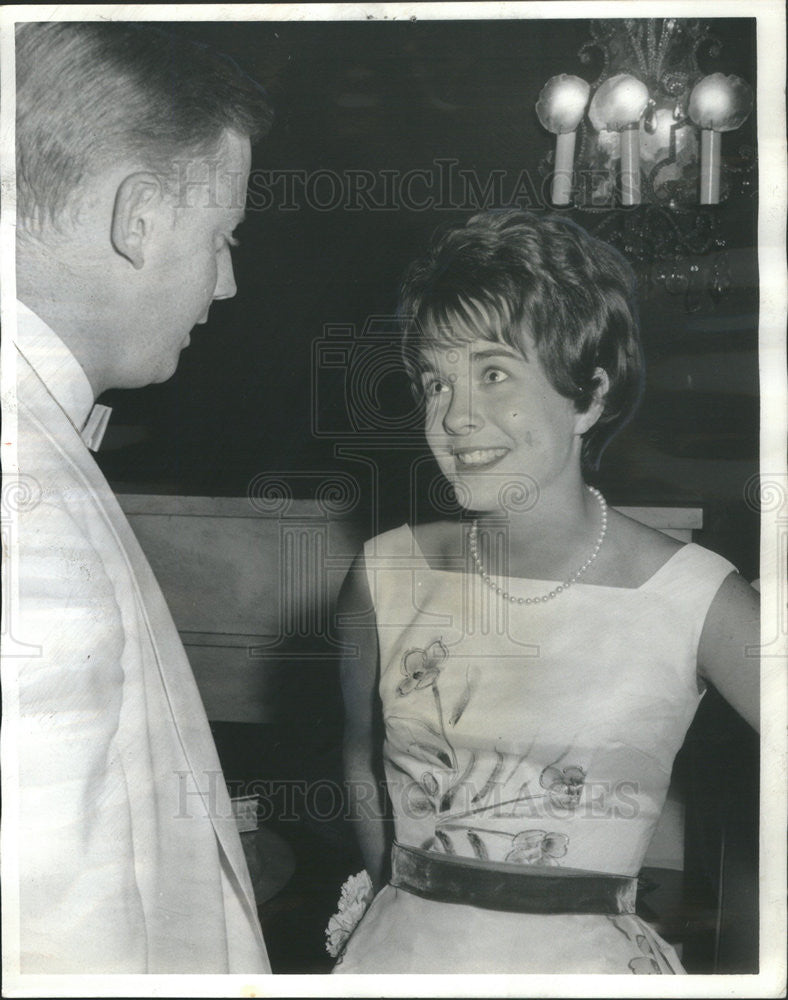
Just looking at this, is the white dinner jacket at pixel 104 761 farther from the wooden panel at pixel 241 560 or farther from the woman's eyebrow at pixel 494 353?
the woman's eyebrow at pixel 494 353

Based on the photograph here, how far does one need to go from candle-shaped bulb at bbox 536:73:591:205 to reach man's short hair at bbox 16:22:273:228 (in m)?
0.32

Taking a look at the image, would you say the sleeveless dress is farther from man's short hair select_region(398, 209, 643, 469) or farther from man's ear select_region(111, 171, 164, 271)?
man's ear select_region(111, 171, 164, 271)

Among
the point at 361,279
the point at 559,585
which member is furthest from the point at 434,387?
the point at 559,585

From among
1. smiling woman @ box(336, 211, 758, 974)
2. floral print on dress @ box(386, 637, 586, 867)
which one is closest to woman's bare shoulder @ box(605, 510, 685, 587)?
smiling woman @ box(336, 211, 758, 974)

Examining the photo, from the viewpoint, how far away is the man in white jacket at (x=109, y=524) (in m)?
1.09

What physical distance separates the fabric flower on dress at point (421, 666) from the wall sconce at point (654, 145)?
48 cm

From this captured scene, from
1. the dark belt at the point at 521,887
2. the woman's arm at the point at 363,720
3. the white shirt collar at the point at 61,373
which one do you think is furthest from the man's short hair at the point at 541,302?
the dark belt at the point at 521,887

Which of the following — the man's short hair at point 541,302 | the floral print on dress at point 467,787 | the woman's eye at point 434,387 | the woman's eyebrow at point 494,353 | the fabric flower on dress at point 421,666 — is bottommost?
the floral print on dress at point 467,787

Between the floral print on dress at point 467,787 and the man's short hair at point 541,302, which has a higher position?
the man's short hair at point 541,302

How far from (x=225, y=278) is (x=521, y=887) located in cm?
76

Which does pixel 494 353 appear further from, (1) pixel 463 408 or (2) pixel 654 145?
(2) pixel 654 145

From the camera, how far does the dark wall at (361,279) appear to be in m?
1.12

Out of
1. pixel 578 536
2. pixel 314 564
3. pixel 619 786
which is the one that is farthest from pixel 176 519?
pixel 619 786

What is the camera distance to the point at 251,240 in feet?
3.68
